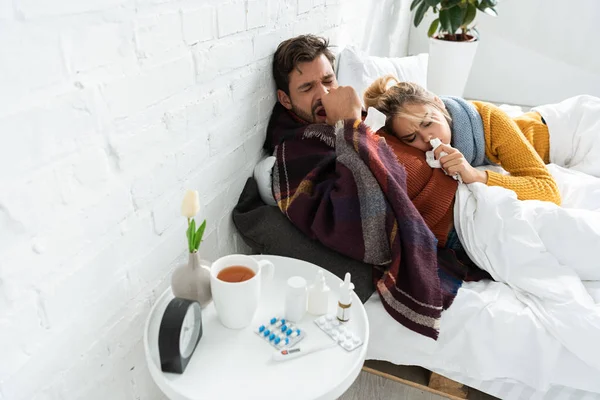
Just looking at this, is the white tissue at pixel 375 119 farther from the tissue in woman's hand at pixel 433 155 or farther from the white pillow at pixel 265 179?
the white pillow at pixel 265 179

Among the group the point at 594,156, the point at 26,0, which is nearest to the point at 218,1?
the point at 26,0

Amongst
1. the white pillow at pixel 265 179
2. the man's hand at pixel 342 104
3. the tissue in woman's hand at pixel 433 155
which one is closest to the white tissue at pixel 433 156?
the tissue in woman's hand at pixel 433 155

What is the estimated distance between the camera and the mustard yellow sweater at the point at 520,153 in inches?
53.2

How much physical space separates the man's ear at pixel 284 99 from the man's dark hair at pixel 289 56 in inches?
0.4

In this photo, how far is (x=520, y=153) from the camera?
146 centimetres

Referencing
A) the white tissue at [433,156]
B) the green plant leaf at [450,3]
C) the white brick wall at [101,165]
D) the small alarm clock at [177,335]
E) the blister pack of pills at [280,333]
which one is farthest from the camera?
the green plant leaf at [450,3]

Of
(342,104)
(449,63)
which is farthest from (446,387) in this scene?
(449,63)

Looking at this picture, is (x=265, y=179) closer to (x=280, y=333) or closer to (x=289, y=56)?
(x=289, y=56)

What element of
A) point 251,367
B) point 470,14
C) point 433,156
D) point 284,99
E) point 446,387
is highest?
point 470,14

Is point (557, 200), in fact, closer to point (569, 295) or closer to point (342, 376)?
point (569, 295)

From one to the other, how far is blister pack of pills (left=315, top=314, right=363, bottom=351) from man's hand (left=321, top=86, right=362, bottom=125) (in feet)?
2.03

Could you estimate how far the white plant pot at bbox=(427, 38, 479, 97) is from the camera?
2.75 m

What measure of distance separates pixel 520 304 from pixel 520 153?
0.56m

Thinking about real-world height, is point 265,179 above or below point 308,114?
below
